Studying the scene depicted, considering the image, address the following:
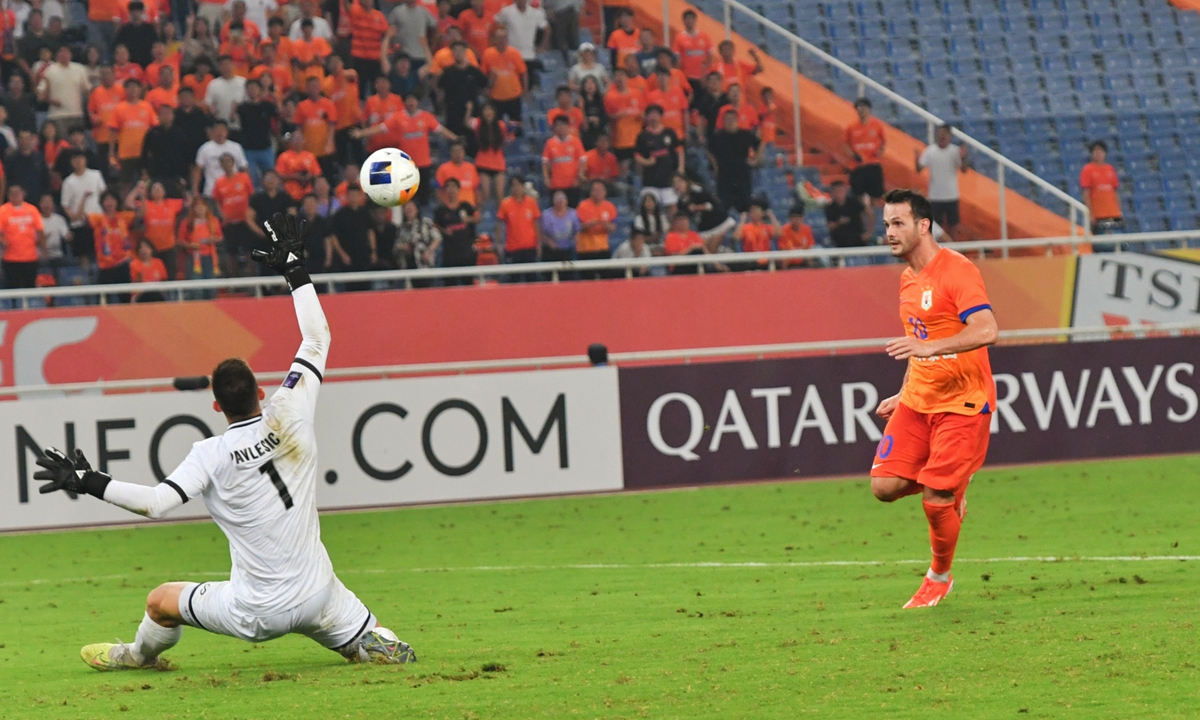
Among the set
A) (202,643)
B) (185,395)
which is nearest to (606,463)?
(185,395)

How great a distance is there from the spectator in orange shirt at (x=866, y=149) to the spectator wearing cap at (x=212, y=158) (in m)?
7.61

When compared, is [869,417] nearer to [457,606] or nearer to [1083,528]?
[1083,528]

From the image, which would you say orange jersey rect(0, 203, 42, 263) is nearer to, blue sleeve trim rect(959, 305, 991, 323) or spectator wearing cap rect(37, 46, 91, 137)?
spectator wearing cap rect(37, 46, 91, 137)

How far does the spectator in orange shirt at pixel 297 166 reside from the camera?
18.6 m

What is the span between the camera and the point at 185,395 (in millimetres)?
14570

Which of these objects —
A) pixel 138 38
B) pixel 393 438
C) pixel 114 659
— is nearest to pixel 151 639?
pixel 114 659

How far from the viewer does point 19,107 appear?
19000 mm

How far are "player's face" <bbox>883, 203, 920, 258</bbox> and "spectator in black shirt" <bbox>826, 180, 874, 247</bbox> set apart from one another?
442 inches

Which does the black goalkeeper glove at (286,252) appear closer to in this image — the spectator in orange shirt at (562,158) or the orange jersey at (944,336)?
the orange jersey at (944,336)

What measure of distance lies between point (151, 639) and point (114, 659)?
0.32m

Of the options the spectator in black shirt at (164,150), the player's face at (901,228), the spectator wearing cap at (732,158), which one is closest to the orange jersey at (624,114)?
the spectator wearing cap at (732,158)

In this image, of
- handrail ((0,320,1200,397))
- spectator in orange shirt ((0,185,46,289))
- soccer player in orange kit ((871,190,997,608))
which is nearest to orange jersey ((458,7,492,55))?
handrail ((0,320,1200,397))

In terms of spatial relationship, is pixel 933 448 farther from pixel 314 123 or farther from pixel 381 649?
pixel 314 123

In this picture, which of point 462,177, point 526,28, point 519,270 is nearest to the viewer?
point 519,270
